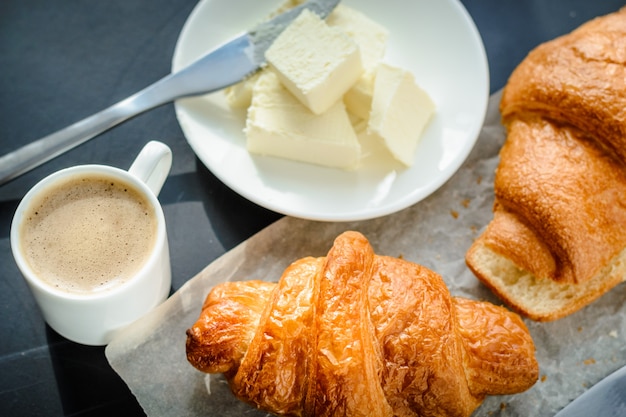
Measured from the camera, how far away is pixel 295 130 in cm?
212

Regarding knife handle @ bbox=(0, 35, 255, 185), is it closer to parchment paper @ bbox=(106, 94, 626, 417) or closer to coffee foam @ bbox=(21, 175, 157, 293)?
coffee foam @ bbox=(21, 175, 157, 293)

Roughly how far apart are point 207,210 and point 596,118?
1.18 meters

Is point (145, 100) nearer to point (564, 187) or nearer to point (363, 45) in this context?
point (363, 45)

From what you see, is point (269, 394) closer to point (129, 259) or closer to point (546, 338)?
point (129, 259)

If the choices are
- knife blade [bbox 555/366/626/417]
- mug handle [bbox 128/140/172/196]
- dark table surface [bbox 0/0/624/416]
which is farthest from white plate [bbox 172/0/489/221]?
knife blade [bbox 555/366/626/417]

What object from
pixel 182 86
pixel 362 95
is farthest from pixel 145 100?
pixel 362 95

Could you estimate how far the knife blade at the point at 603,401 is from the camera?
1.93 metres

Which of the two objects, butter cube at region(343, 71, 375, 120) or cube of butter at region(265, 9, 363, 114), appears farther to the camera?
butter cube at region(343, 71, 375, 120)

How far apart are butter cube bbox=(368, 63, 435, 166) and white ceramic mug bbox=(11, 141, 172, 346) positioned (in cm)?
65

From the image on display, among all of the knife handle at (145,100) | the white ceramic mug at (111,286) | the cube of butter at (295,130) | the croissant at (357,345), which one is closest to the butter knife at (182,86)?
the knife handle at (145,100)

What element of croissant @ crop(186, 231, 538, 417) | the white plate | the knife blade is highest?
the white plate

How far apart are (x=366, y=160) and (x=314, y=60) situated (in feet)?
1.14

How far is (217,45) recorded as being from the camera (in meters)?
2.33

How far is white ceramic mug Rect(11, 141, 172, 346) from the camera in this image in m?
1.70
